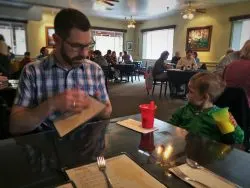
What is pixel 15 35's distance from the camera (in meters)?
8.05

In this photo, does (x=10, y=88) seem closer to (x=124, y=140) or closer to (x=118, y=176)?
(x=124, y=140)

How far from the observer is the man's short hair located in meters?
1.11

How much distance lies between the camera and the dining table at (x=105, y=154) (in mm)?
639

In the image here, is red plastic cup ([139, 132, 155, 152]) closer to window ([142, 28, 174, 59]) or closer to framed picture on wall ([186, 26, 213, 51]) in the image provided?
framed picture on wall ([186, 26, 213, 51])

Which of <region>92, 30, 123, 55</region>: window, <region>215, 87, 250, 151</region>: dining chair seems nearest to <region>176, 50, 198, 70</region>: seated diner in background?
<region>215, 87, 250, 151</region>: dining chair

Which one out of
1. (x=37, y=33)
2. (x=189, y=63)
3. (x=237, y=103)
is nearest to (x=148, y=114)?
(x=237, y=103)

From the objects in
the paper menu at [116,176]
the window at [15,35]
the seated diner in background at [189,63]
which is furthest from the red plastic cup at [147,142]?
the window at [15,35]

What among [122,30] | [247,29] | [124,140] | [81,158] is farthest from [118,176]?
[122,30]

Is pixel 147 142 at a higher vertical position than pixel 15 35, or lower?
lower

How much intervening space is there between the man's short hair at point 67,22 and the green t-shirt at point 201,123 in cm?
83

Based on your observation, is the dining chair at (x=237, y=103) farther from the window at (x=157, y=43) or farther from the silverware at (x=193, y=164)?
the window at (x=157, y=43)

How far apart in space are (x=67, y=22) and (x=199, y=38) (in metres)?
7.43

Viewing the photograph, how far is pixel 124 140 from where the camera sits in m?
0.95

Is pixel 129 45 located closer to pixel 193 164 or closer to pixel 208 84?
pixel 208 84
